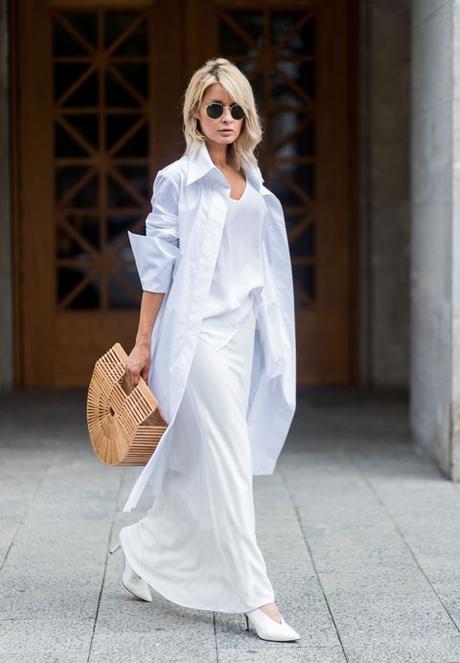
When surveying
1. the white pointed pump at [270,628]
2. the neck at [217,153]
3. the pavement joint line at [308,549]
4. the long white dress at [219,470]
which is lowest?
the pavement joint line at [308,549]

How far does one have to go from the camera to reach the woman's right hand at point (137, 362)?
4672 mm

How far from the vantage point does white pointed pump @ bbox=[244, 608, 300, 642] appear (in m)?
4.44

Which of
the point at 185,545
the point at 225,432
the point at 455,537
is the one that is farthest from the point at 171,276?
the point at 455,537

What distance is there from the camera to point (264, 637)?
4461 mm

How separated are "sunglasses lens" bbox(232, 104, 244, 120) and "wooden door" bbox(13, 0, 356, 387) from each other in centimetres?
619

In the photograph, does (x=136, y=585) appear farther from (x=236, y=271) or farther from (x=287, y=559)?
(x=236, y=271)

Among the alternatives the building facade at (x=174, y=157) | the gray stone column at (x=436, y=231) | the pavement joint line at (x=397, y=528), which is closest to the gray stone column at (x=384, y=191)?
the building facade at (x=174, y=157)

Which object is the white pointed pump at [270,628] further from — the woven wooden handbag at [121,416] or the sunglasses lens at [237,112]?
the sunglasses lens at [237,112]

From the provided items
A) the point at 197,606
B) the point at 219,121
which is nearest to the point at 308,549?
the point at 197,606

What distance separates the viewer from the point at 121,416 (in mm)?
4547

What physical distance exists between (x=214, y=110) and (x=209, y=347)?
860 millimetres

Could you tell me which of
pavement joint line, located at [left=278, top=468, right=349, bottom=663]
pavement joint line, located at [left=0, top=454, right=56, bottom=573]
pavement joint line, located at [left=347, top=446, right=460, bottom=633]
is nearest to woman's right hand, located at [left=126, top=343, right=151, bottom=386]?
pavement joint line, located at [left=278, top=468, right=349, bottom=663]

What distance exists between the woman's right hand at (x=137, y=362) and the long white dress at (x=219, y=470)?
221 millimetres

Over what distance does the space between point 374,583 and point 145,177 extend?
629 cm
